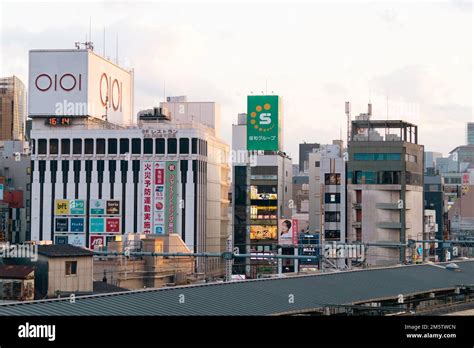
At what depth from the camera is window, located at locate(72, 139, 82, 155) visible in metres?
129

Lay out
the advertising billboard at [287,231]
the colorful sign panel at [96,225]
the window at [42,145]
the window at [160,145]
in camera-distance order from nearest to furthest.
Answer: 1. the advertising billboard at [287,231]
2. the window at [160,145]
3. the colorful sign panel at [96,225]
4. the window at [42,145]

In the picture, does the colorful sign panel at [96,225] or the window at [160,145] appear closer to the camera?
the window at [160,145]

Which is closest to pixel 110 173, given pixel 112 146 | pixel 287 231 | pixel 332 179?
pixel 112 146

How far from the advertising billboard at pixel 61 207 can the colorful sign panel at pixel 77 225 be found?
168cm

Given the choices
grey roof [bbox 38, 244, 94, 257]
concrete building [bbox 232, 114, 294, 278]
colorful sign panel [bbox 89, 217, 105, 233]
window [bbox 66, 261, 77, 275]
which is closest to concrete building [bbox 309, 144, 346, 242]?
concrete building [bbox 232, 114, 294, 278]

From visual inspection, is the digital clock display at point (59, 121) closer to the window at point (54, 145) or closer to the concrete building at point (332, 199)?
the window at point (54, 145)

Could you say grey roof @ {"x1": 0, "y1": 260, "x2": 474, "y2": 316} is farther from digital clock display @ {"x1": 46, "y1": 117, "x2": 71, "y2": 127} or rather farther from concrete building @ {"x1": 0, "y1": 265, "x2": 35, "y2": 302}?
digital clock display @ {"x1": 46, "y1": 117, "x2": 71, "y2": 127}

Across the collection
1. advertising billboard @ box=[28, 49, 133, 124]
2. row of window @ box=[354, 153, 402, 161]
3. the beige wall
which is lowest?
the beige wall

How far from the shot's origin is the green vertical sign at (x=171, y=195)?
4914 inches

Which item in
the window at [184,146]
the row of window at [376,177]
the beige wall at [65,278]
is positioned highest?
the window at [184,146]

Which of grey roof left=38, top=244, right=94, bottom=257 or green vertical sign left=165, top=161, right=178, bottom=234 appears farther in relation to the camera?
green vertical sign left=165, top=161, right=178, bottom=234

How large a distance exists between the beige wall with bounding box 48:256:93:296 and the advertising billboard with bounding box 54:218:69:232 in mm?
73295

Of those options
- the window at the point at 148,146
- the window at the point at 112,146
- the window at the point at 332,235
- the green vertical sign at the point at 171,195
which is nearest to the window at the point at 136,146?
the window at the point at 148,146

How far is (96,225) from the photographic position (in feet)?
416
